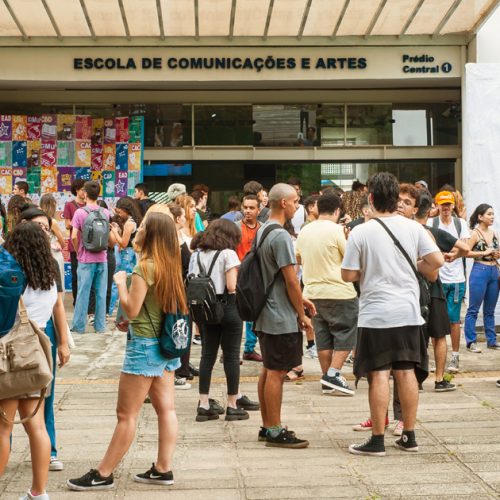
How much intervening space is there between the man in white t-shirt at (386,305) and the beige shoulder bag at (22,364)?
7.66 ft

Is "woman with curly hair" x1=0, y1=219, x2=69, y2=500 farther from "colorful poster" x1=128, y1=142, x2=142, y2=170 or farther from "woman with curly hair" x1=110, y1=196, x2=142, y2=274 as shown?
"colorful poster" x1=128, y1=142, x2=142, y2=170

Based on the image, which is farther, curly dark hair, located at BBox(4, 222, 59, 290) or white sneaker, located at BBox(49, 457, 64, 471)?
white sneaker, located at BBox(49, 457, 64, 471)

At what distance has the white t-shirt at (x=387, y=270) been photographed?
648 cm

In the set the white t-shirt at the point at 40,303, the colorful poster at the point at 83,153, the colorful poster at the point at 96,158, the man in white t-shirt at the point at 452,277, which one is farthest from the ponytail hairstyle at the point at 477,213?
the colorful poster at the point at 83,153

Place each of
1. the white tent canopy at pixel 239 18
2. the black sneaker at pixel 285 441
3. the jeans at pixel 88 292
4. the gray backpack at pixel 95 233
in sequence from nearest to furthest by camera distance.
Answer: the black sneaker at pixel 285 441 < the gray backpack at pixel 95 233 < the jeans at pixel 88 292 < the white tent canopy at pixel 239 18

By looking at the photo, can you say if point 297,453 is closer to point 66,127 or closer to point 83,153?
point 83,153

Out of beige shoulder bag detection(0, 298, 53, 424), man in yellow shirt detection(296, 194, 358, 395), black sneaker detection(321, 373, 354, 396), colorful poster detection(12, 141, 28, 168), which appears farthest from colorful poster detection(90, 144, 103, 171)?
beige shoulder bag detection(0, 298, 53, 424)

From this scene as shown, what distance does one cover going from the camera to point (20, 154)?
1841cm

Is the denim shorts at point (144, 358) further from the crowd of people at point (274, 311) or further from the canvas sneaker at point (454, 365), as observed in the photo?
the canvas sneaker at point (454, 365)

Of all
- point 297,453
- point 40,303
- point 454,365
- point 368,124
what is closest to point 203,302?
point 297,453

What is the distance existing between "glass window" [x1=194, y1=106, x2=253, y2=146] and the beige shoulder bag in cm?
1496

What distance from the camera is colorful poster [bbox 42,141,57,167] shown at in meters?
18.4

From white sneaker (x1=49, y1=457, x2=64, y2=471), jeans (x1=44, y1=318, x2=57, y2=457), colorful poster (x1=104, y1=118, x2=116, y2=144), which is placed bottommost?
white sneaker (x1=49, y1=457, x2=64, y2=471)

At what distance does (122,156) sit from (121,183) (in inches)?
21.6
